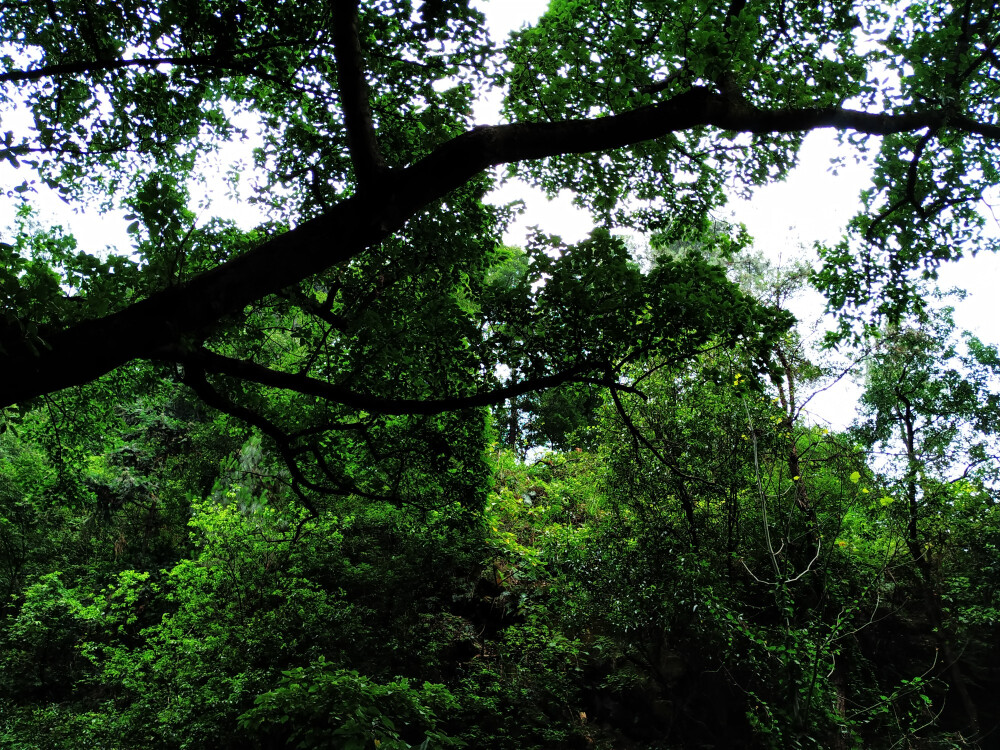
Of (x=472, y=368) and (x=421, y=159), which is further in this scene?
(x=472, y=368)

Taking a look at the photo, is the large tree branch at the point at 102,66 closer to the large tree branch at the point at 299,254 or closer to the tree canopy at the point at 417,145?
the tree canopy at the point at 417,145

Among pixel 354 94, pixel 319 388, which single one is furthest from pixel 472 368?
pixel 354 94

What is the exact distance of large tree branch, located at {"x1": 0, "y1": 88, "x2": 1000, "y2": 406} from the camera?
245cm

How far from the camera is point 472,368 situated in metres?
4.98

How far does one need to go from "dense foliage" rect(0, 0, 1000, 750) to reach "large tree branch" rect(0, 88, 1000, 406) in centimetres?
1

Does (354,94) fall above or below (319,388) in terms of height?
above

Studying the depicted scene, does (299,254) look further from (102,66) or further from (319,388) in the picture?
(102,66)

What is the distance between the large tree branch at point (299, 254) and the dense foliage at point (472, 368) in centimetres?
1

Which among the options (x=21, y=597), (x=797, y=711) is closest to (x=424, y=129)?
(x=797, y=711)

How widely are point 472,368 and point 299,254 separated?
8.02 ft

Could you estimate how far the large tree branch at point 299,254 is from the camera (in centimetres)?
245

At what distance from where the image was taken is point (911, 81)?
4.65 m

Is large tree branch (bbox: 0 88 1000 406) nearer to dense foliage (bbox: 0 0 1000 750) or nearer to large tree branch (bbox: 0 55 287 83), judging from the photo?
dense foliage (bbox: 0 0 1000 750)

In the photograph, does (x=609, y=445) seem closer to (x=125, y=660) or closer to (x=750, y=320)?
(x=750, y=320)
